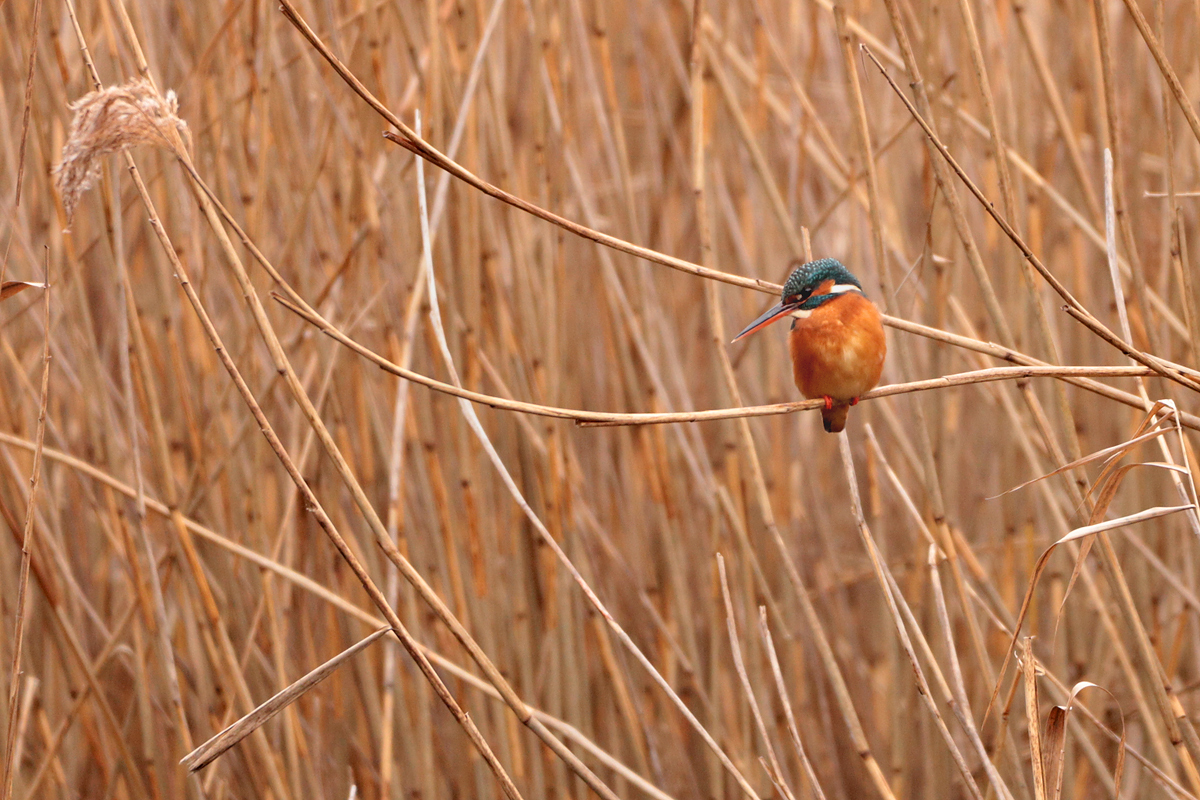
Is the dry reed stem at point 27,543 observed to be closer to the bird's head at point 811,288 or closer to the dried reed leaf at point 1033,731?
the bird's head at point 811,288

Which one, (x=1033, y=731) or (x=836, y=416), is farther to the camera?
(x=836, y=416)

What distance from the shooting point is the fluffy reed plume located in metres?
0.65

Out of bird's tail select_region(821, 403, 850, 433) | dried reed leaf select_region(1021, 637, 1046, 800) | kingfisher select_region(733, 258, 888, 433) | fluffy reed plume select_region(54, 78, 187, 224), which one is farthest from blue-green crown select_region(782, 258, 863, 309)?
fluffy reed plume select_region(54, 78, 187, 224)

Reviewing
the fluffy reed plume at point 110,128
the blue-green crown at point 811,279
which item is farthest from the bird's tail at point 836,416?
the fluffy reed plume at point 110,128

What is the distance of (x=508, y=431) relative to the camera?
1358 millimetres

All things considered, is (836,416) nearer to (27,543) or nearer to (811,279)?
(811,279)

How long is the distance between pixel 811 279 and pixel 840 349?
0.30 ft

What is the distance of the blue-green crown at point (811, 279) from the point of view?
3.09 feet

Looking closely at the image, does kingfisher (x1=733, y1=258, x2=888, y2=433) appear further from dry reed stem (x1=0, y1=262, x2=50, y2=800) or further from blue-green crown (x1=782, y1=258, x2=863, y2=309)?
dry reed stem (x1=0, y1=262, x2=50, y2=800)

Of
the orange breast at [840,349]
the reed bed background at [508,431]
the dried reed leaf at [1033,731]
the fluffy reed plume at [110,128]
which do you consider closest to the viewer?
the fluffy reed plume at [110,128]

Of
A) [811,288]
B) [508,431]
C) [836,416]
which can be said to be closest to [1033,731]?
[836,416]

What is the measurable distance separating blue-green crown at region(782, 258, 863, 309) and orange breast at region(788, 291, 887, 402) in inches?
0.6

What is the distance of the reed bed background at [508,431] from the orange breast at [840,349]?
79mm

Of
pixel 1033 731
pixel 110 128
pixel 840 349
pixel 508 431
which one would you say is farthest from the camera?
pixel 508 431
